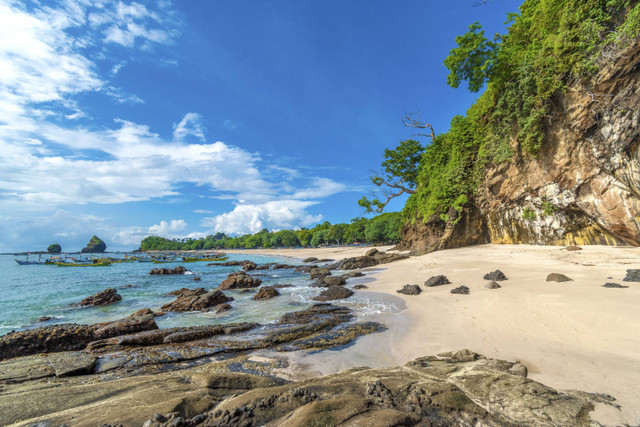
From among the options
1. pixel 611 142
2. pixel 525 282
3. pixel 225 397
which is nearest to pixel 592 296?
pixel 525 282

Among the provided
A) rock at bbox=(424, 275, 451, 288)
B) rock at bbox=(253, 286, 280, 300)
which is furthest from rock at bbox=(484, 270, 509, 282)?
rock at bbox=(253, 286, 280, 300)

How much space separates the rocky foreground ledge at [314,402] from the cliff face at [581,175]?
12589 mm

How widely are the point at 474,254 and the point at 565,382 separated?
1509 cm

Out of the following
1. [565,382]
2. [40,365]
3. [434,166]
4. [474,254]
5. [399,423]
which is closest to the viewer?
[399,423]

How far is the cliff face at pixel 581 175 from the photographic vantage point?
9.83 m

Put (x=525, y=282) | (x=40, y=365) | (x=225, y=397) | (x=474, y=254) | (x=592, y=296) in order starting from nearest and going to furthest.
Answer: (x=225, y=397) < (x=40, y=365) < (x=592, y=296) < (x=525, y=282) < (x=474, y=254)

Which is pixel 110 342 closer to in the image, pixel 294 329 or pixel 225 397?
pixel 294 329

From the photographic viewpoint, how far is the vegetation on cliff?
10453 millimetres

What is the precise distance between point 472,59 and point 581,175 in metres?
9.97

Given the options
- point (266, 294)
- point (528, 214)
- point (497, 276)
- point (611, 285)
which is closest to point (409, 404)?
point (611, 285)

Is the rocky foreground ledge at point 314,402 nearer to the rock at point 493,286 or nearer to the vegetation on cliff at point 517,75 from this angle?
the rock at point 493,286

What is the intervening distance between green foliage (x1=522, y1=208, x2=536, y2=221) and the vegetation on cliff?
377cm

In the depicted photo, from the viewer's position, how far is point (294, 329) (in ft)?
23.9

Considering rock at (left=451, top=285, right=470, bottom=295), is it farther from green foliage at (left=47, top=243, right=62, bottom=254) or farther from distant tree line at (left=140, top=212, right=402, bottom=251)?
green foliage at (left=47, top=243, right=62, bottom=254)
